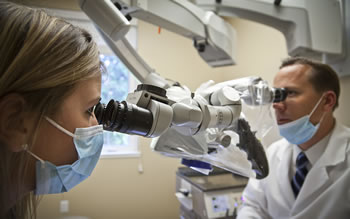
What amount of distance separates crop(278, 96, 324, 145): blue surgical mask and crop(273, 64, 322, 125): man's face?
0.08ft

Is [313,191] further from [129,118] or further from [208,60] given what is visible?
[129,118]

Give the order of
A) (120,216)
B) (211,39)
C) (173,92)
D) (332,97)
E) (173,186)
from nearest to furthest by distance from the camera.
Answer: (173,92), (211,39), (332,97), (120,216), (173,186)

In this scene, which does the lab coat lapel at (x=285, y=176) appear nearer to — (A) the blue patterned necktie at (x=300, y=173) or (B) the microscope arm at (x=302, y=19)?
(A) the blue patterned necktie at (x=300, y=173)

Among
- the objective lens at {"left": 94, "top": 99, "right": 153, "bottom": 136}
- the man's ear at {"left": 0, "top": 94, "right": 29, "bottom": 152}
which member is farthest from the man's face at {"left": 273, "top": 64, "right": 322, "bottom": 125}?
the man's ear at {"left": 0, "top": 94, "right": 29, "bottom": 152}

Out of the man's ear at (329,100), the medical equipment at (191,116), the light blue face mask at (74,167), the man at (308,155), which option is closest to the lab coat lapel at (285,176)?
the man at (308,155)

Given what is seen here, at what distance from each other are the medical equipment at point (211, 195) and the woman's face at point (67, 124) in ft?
3.34

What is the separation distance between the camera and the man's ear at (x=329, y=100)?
113 centimetres

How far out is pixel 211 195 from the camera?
138 cm

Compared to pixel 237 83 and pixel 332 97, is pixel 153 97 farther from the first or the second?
pixel 332 97

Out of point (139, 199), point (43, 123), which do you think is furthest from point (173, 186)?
point (43, 123)

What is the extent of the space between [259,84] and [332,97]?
627mm

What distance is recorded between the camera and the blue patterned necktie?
1.16 meters

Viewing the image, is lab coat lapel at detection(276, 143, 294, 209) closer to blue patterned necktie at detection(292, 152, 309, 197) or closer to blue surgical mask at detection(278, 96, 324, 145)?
blue patterned necktie at detection(292, 152, 309, 197)

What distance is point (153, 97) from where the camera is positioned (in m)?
0.49
